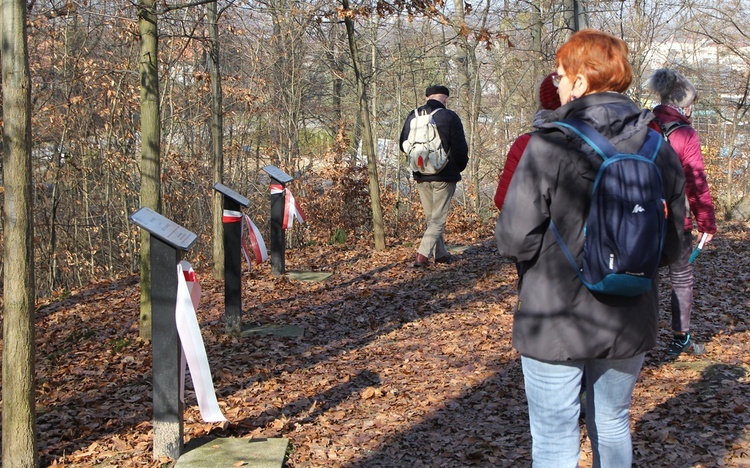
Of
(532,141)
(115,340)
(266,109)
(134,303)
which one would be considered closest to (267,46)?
(266,109)

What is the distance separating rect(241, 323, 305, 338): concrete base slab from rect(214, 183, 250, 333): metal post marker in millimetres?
273

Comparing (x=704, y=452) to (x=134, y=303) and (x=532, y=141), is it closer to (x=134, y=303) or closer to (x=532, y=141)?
(x=532, y=141)

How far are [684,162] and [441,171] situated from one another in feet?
14.5

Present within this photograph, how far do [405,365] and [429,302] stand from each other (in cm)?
213

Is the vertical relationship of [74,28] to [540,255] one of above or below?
above

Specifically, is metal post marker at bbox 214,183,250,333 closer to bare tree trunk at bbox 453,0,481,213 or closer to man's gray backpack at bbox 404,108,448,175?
man's gray backpack at bbox 404,108,448,175

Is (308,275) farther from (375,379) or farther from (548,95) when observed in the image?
(548,95)

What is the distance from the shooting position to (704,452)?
425 cm

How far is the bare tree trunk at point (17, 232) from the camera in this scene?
3822 millimetres

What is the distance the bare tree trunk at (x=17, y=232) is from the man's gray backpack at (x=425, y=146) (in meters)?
5.83

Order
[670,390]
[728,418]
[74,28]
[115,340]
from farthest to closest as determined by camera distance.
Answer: [74,28] → [115,340] → [670,390] → [728,418]

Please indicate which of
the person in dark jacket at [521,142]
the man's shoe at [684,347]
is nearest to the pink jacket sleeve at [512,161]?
the person in dark jacket at [521,142]

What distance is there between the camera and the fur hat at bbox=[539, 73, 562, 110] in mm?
3561

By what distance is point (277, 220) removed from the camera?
944cm
